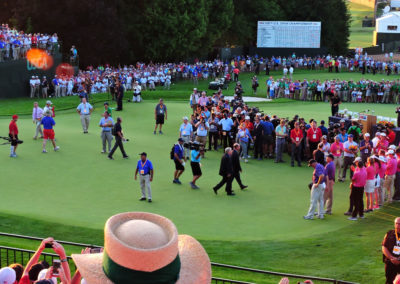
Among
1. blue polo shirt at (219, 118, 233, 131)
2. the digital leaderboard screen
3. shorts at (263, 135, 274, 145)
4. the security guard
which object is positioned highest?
the digital leaderboard screen

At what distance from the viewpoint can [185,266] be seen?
491cm

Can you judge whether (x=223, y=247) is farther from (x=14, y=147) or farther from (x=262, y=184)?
(x=14, y=147)

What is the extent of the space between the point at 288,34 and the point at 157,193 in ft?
153

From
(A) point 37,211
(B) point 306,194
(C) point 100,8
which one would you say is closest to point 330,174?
(B) point 306,194

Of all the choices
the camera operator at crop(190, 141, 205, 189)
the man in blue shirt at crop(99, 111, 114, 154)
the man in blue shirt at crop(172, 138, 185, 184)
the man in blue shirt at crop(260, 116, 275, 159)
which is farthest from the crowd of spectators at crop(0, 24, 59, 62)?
the camera operator at crop(190, 141, 205, 189)

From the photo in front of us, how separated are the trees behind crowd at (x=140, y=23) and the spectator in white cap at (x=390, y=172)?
37.2 m

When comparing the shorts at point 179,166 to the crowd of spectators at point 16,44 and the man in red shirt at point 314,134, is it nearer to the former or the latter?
the man in red shirt at point 314,134

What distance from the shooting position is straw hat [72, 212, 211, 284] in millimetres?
4473

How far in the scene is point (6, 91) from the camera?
127 ft

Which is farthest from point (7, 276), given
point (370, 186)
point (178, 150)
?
point (178, 150)

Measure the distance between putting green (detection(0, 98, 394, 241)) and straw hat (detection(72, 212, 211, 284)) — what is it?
10.6 metres

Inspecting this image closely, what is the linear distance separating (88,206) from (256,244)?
5411 mm

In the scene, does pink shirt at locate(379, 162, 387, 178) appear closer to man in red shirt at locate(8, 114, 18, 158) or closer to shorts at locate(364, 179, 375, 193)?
shorts at locate(364, 179, 375, 193)

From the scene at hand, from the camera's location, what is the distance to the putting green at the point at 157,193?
665 inches
